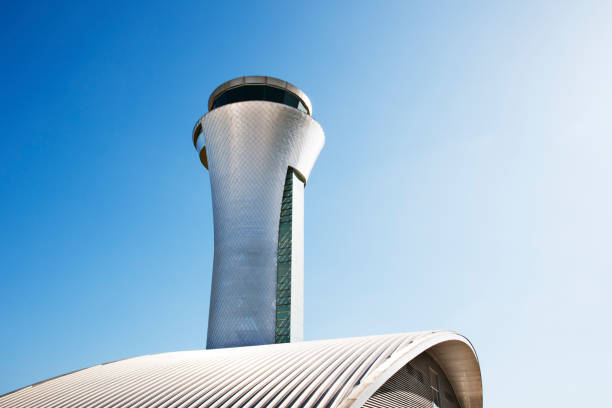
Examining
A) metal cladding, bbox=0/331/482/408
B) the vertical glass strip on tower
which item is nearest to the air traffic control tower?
the vertical glass strip on tower

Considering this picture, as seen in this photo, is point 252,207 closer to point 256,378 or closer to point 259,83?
point 259,83

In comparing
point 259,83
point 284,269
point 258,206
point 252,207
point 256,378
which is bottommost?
point 256,378

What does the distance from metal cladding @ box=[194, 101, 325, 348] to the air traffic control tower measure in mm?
90

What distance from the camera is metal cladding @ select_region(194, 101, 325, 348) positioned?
42031 millimetres

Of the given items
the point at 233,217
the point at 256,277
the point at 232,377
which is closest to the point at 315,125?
the point at 233,217

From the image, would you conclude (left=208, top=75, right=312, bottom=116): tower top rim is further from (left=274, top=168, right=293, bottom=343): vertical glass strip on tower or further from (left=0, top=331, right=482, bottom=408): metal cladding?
(left=0, top=331, right=482, bottom=408): metal cladding

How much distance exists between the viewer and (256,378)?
52.0 feet

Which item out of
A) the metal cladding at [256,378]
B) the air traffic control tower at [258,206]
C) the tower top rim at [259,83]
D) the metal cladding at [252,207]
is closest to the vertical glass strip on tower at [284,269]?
the air traffic control tower at [258,206]

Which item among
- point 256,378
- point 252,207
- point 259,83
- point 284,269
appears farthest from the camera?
point 259,83

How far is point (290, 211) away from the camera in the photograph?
45969mm

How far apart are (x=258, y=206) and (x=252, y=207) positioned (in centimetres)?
59

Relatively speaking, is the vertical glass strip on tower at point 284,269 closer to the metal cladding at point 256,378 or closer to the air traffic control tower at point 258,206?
the air traffic control tower at point 258,206

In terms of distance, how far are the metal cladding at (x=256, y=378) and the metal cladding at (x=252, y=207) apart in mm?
18092

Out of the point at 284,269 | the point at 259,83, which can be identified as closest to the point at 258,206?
the point at 284,269
